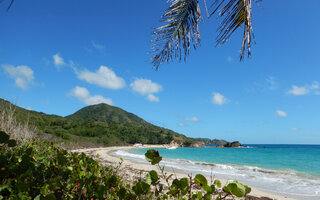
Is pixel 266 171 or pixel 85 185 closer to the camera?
pixel 85 185

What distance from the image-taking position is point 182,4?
340 cm

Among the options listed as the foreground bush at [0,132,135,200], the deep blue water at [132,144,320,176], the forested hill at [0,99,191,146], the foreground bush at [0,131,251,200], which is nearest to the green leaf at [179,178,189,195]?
the foreground bush at [0,131,251,200]

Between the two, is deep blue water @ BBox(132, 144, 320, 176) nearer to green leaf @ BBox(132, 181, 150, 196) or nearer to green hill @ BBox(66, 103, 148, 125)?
green leaf @ BBox(132, 181, 150, 196)

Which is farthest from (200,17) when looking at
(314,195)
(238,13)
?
(314,195)

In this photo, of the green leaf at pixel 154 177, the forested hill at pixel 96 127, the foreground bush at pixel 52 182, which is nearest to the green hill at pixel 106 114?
the forested hill at pixel 96 127

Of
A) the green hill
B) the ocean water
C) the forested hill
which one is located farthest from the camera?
the green hill

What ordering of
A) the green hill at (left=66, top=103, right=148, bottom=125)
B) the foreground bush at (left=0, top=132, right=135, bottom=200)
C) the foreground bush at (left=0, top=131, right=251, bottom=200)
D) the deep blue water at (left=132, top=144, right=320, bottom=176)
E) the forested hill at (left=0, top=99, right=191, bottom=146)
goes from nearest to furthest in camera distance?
the foreground bush at (left=0, top=131, right=251, bottom=200), the foreground bush at (left=0, top=132, right=135, bottom=200), the deep blue water at (left=132, top=144, right=320, bottom=176), the forested hill at (left=0, top=99, right=191, bottom=146), the green hill at (left=66, top=103, right=148, bottom=125)

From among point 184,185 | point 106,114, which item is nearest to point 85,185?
point 184,185

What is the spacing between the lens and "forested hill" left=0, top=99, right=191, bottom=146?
40819 mm

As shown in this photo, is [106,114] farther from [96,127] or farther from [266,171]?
[266,171]

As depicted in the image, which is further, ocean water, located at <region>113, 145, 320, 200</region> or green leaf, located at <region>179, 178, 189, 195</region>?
ocean water, located at <region>113, 145, 320, 200</region>

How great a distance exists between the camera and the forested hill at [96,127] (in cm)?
4082

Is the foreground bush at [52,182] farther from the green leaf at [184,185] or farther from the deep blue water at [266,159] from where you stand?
the deep blue water at [266,159]

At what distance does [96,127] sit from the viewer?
63375mm
